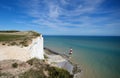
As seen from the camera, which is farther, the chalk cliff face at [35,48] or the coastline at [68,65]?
the coastline at [68,65]

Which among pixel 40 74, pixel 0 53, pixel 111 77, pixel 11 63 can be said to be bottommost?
pixel 111 77

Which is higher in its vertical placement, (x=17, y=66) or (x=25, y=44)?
(x=25, y=44)

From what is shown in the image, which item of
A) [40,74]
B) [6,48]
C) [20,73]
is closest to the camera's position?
[20,73]

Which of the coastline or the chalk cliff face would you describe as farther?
the coastline

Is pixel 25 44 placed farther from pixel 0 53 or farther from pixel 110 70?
pixel 110 70

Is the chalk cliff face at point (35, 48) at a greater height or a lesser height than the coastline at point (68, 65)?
greater

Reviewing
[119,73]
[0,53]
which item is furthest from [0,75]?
[119,73]

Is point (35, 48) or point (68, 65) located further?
point (68, 65)

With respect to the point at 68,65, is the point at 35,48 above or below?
above

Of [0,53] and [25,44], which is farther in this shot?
[25,44]

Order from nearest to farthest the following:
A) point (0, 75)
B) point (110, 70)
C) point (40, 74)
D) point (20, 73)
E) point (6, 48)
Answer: point (0, 75) < point (20, 73) < point (40, 74) < point (6, 48) < point (110, 70)

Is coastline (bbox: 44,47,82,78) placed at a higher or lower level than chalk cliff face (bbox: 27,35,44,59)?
lower
